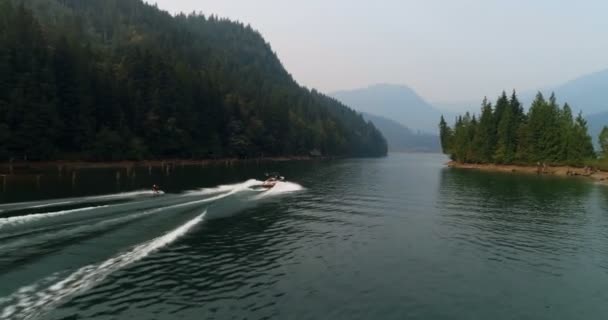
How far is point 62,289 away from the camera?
1988 cm

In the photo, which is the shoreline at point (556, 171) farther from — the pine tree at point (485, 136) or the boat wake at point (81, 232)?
the boat wake at point (81, 232)

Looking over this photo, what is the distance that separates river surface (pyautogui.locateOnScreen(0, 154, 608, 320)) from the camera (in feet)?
64.1

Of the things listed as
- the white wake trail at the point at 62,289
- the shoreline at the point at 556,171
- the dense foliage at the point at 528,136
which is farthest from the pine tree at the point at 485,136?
the white wake trail at the point at 62,289

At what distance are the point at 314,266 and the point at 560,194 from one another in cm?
6338

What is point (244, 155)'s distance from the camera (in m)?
160

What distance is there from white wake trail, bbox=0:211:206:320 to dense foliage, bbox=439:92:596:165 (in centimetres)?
13804

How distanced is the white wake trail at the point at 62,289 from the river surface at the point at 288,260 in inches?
3.1

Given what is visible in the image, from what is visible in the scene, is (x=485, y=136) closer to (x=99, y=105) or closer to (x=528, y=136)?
(x=528, y=136)

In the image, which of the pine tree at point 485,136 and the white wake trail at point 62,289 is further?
the pine tree at point 485,136

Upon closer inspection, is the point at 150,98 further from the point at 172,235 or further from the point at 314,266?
the point at 314,266

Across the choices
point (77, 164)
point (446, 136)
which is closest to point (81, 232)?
point (77, 164)

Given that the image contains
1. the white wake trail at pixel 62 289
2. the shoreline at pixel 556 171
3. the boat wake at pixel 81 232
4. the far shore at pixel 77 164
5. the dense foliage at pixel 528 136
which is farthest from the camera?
the dense foliage at pixel 528 136

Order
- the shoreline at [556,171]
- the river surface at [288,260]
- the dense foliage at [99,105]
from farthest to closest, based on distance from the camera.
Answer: the shoreline at [556,171], the dense foliage at [99,105], the river surface at [288,260]

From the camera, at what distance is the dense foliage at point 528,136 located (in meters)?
125
